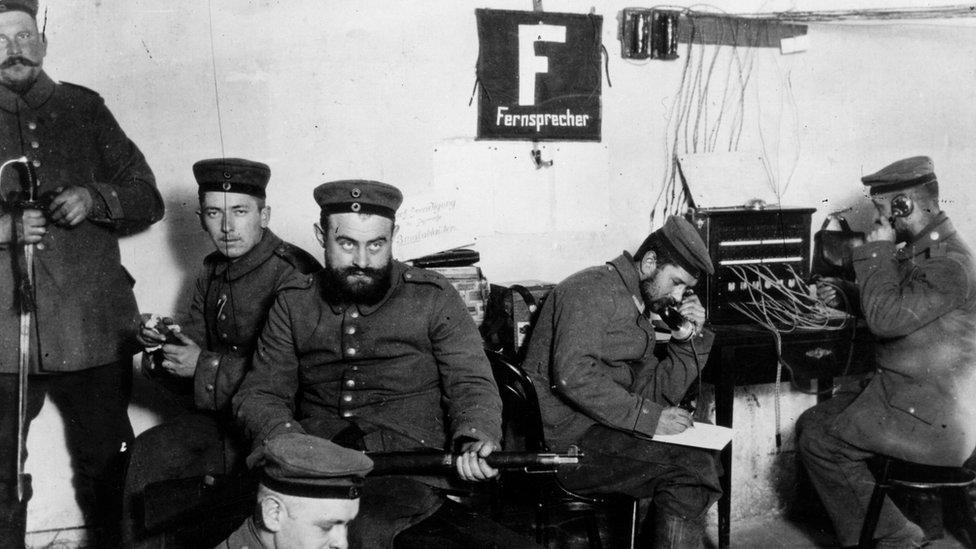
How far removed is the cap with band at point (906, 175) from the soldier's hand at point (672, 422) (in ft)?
4.79

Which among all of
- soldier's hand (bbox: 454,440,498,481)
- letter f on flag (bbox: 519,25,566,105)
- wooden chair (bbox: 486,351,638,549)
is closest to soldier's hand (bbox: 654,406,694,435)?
wooden chair (bbox: 486,351,638,549)

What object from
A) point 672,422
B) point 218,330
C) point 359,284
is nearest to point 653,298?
point 672,422

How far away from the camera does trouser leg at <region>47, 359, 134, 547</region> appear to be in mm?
3533

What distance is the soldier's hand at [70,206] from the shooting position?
10.8 ft

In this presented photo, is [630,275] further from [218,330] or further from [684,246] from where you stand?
[218,330]

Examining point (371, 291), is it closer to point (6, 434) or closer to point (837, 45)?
point (6, 434)

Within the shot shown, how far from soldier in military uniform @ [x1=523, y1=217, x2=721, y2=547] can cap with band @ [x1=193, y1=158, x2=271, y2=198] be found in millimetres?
1353

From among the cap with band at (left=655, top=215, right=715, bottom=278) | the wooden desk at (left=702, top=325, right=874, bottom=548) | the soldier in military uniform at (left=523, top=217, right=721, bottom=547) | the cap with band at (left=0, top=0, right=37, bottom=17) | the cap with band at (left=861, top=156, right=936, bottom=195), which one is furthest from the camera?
the wooden desk at (left=702, top=325, right=874, bottom=548)

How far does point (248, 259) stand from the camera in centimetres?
352

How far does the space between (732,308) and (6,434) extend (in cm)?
329

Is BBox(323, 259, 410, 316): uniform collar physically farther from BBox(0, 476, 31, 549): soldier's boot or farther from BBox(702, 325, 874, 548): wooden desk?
BBox(702, 325, 874, 548): wooden desk

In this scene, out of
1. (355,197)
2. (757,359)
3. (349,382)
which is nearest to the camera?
(355,197)

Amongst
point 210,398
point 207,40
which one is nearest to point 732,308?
point 210,398

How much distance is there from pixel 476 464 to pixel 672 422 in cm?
112
